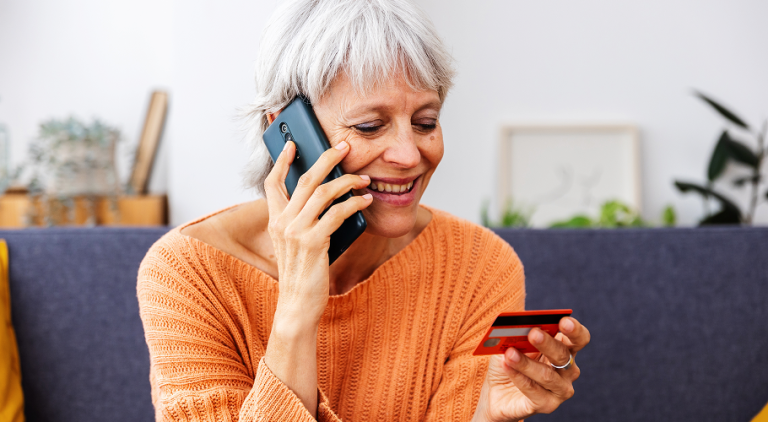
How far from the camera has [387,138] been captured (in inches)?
34.2

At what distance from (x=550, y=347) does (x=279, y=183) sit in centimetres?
46

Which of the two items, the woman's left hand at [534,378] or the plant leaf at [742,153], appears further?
the plant leaf at [742,153]

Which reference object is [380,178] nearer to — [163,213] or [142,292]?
[142,292]

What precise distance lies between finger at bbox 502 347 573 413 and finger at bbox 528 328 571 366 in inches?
0.8

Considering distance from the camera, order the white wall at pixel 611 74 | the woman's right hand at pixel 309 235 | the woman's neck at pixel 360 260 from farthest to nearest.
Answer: the white wall at pixel 611 74 → the woman's neck at pixel 360 260 → the woman's right hand at pixel 309 235

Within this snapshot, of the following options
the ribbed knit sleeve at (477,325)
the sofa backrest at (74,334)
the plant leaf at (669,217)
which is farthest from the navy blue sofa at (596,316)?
the plant leaf at (669,217)

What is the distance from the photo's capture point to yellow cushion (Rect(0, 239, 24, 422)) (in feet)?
4.31

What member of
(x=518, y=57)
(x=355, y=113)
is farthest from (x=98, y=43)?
(x=355, y=113)

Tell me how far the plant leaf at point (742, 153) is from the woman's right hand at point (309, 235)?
87.6 inches

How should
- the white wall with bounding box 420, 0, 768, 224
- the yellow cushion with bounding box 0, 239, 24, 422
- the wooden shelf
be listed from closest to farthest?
the yellow cushion with bounding box 0, 239, 24, 422 < the wooden shelf < the white wall with bounding box 420, 0, 768, 224

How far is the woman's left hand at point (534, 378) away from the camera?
776mm

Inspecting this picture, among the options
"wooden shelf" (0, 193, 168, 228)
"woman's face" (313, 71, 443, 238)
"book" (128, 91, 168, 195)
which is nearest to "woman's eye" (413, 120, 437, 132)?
"woman's face" (313, 71, 443, 238)

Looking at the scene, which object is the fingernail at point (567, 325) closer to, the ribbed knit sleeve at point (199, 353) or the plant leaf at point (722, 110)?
the ribbed knit sleeve at point (199, 353)

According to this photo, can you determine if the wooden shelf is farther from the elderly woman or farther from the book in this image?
the elderly woman
